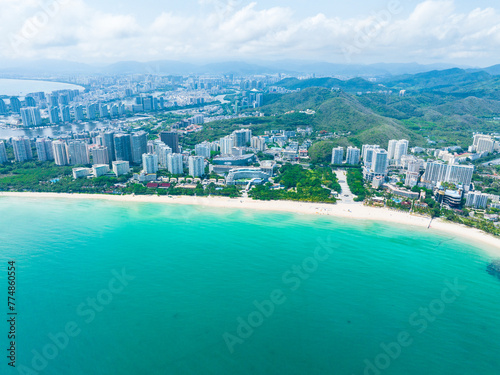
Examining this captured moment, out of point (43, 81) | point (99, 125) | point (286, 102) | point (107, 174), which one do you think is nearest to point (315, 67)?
point (286, 102)

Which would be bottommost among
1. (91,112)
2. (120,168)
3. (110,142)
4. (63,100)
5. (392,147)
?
(120,168)

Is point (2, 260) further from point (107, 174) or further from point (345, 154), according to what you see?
point (345, 154)

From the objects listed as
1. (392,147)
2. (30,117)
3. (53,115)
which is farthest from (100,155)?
(53,115)

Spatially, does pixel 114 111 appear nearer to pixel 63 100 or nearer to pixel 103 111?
pixel 103 111

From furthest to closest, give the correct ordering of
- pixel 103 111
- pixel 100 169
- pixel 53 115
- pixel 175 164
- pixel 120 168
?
pixel 103 111, pixel 53 115, pixel 175 164, pixel 120 168, pixel 100 169

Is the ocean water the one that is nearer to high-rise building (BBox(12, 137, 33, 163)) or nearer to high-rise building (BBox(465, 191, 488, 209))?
high-rise building (BBox(465, 191, 488, 209))

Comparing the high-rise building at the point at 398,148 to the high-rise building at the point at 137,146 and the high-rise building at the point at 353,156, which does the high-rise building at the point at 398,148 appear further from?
the high-rise building at the point at 137,146

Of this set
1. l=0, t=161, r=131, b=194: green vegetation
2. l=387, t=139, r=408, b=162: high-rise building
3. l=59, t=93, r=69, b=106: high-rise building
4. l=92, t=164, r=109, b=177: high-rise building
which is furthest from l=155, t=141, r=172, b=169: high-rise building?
l=59, t=93, r=69, b=106: high-rise building
